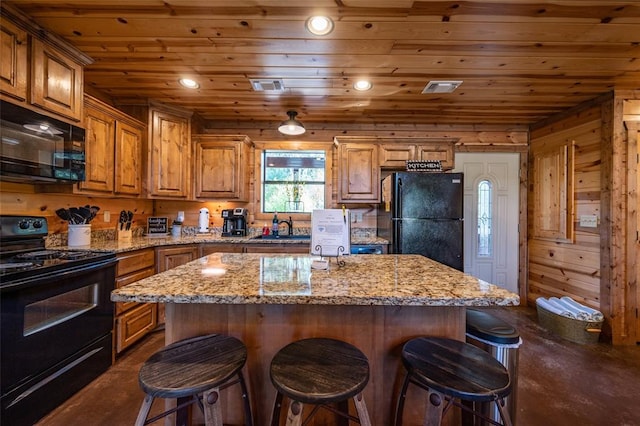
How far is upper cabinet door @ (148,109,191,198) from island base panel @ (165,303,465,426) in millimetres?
2243

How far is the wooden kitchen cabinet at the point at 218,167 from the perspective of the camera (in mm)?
3439

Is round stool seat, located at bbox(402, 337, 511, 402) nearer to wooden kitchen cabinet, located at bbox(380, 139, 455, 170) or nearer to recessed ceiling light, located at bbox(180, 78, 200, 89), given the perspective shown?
wooden kitchen cabinet, located at bbox(380, 139, 455, 170)

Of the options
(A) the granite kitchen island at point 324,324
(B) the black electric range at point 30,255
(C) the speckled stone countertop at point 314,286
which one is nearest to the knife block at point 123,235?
(B) the black electric range at point 30,255

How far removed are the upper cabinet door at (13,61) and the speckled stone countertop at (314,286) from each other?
5.28 ft

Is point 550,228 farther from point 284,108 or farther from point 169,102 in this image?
point 169,102

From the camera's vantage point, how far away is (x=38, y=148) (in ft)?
6.11

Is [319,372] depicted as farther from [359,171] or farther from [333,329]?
[359,171]

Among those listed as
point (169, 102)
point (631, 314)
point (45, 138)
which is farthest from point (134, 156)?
point (631, 314)

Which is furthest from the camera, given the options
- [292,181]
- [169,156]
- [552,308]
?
[292,181]

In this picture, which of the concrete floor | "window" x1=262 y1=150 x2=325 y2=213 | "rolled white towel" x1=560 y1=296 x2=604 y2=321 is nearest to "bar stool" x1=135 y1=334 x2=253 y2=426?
the concrete floor

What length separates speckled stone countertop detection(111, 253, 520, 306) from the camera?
106 cm

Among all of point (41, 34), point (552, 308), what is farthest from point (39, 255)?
point (552, 308)

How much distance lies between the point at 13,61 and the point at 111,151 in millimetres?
984

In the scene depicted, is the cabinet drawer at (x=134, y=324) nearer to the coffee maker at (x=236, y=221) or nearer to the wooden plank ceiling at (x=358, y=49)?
the coffee maker at (x=236, y=221)
